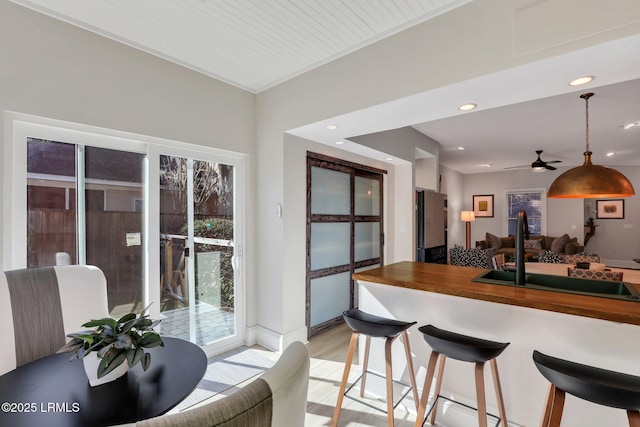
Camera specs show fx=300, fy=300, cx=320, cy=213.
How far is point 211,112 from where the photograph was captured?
2.95 meters

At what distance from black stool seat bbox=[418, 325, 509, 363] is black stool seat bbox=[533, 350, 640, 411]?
0.19 m

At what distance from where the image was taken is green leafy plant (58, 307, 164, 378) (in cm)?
115

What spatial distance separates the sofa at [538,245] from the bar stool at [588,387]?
716 cm

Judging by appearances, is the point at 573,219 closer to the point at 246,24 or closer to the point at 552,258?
the point at 552,258

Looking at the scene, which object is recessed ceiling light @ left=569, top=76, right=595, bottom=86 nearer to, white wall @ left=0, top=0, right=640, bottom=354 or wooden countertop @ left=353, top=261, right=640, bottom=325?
white wall @ left=0, top=0, right=640, bottom=354

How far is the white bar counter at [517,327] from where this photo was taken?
59.2 inches

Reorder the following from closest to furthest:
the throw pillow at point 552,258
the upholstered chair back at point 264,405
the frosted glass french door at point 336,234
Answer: the upholstered chair back at point 264,405, the frosted glass french door at point 336,234, the throw pillow at point 552,258

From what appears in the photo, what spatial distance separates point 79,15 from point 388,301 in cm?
297

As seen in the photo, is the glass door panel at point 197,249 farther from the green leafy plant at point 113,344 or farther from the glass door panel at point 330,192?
the green leafy plant at point 113,344

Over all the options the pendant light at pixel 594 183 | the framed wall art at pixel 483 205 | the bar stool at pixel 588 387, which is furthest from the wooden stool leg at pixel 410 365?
the framed wall art at pixel 483 205

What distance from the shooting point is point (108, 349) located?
46.3 inches

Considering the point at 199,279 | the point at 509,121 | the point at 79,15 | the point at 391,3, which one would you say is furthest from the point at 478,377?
the point at 509,121

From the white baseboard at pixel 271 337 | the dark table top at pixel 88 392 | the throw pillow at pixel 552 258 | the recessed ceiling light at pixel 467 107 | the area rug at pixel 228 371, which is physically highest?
the recessed ceiling light at pixel 467 107

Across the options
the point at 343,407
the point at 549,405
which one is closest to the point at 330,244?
the point at 343,407
